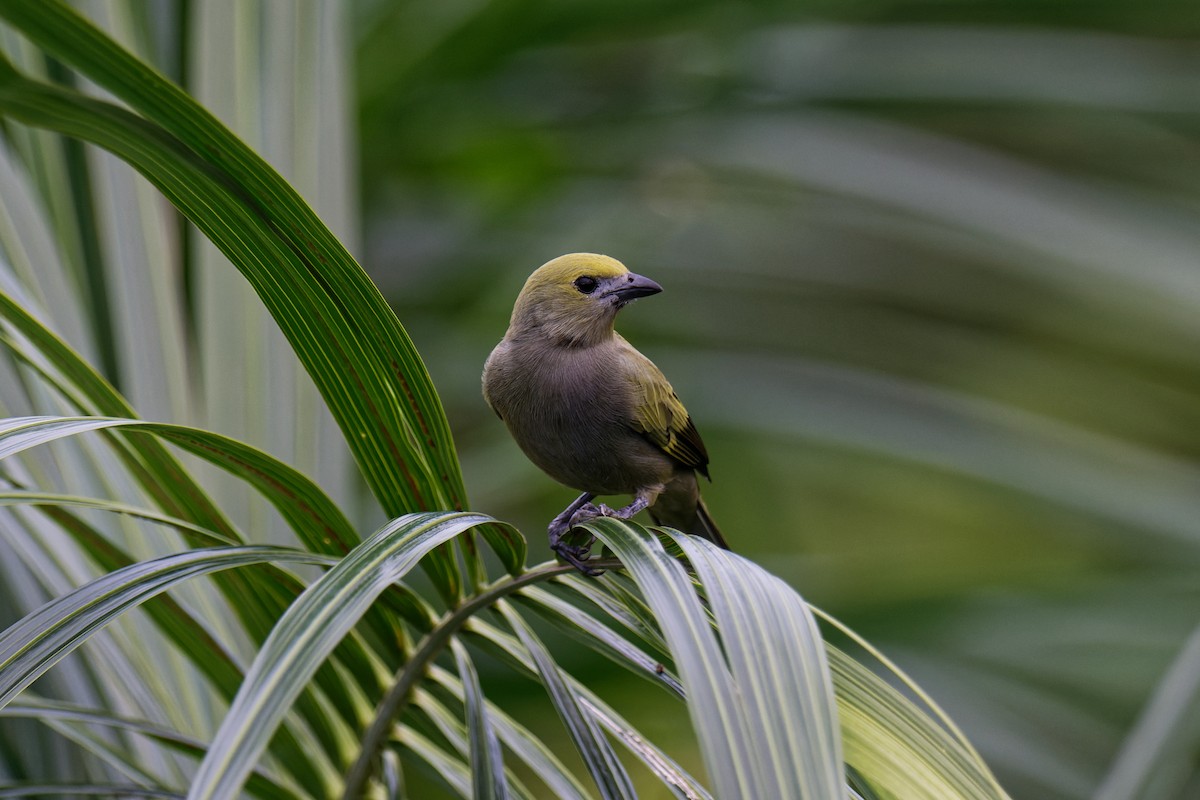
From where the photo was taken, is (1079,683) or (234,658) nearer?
(234,658)

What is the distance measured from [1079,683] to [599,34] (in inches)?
93.1

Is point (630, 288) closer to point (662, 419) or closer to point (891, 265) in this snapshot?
point (662, 419)

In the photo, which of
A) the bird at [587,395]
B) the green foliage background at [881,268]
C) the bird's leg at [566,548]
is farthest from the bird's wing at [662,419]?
the green foliage background at [881,268]

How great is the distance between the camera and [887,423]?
3.12 m

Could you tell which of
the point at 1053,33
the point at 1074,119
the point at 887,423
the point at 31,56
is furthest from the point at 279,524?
the point at 1074,119

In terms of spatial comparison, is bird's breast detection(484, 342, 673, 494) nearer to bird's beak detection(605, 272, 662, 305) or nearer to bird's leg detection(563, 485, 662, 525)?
bird's leg detection(563, 485, 662, 525)

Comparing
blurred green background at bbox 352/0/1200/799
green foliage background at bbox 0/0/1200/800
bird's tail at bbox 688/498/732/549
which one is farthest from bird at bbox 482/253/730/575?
blurred green background at bbox 352/0/1200/799

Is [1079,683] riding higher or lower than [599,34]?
lower

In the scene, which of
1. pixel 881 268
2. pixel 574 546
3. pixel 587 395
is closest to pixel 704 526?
pixel 587 395

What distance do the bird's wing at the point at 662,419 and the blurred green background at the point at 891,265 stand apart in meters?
0.69

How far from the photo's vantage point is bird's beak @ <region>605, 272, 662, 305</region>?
2.18 meters

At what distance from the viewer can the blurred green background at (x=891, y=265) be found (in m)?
2.92

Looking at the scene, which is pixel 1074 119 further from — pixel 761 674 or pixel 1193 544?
pixel 761 674

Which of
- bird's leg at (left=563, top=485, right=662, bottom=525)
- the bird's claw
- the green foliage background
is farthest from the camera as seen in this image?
the green foliage background
